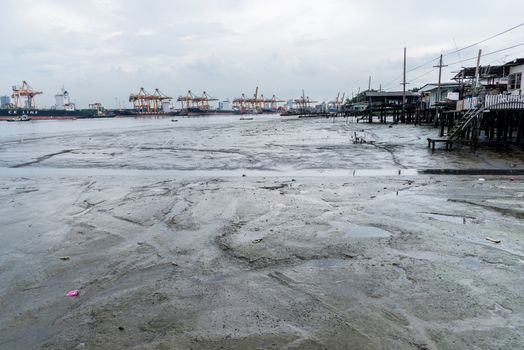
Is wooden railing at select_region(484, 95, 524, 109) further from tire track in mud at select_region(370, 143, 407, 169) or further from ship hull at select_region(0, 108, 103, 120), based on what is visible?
ship hull at select_region(0, 108, 103, 120)

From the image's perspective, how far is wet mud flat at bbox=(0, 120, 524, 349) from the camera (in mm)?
4305

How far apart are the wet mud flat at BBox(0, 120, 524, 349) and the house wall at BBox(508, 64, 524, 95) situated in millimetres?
22863

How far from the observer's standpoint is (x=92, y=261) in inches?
255

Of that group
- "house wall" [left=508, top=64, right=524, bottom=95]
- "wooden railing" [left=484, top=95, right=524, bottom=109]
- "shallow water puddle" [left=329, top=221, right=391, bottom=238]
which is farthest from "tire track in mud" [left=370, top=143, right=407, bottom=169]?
"house wall" [left=508, top=64, right=524, bottom=95]

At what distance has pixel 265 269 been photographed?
19.7ft

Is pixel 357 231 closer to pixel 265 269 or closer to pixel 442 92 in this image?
pixel 265 269

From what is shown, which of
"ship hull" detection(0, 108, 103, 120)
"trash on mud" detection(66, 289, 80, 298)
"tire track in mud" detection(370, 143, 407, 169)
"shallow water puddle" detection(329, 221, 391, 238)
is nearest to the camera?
"trash on mud" detection(66, 289, 80, 298)

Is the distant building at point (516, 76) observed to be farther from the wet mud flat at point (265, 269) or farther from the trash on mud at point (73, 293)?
the trash on mud at point (73, 293)

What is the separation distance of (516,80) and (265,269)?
3339 centimetres

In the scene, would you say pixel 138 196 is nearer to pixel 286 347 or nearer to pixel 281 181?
pixel 281 181

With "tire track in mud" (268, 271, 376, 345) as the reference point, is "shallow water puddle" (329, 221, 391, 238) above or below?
above

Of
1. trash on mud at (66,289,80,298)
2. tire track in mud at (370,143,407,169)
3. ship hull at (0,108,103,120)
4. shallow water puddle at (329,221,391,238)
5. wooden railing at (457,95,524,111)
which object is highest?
ship hull at (0,108,103,120)

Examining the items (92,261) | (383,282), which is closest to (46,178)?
(92,261)

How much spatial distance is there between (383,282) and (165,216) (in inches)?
217
